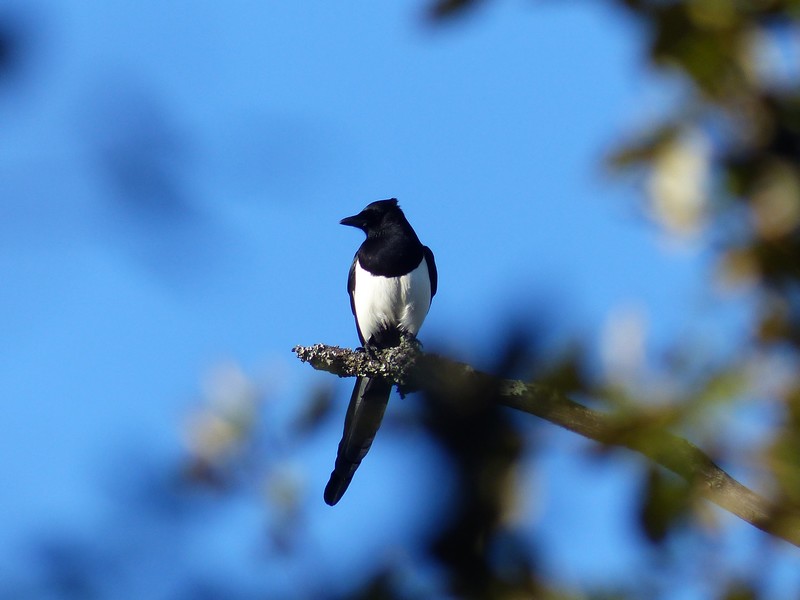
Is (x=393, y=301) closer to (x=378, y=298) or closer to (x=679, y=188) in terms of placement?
(x=378, y=298)

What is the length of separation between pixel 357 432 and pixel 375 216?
4.31 ft

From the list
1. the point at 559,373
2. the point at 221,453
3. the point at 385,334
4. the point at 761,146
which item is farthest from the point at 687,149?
the point at 385,334

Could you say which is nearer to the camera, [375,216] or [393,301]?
[393,301]

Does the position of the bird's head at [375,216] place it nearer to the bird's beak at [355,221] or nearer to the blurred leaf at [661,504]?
the bird's beak at [355,221]

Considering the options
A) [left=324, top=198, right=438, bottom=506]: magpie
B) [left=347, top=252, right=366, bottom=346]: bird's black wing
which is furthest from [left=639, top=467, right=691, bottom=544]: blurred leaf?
[left=347, top=252, right=366, bottom=346]: bird's black wing

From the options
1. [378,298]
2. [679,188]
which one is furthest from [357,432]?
[679,188]

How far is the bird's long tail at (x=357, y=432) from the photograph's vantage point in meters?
4.91

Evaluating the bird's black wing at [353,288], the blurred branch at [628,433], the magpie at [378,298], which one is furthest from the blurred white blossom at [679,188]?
the bird's black wing at [353,288]

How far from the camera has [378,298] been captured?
17.1ft

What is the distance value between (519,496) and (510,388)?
302mm

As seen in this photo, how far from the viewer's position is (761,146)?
1199 millimetres

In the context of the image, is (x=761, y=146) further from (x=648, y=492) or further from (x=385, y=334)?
(x=385, y=334)

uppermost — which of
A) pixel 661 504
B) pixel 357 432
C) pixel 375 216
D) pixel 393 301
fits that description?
pixel 375 216

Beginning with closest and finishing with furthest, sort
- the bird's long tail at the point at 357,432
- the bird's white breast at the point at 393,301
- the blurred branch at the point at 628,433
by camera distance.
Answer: the blurred branch at the point at 628,433
the bird's long tail at the point at 357,432
the bird's white breast at the point at 393,301
